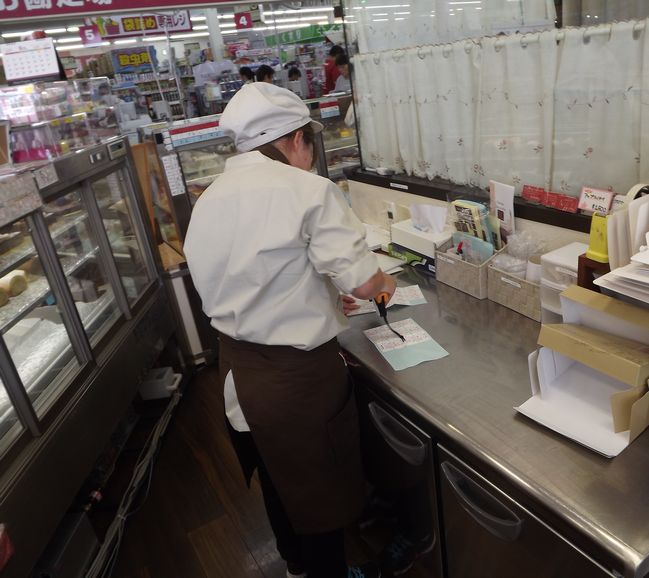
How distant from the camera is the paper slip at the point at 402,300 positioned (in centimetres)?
196

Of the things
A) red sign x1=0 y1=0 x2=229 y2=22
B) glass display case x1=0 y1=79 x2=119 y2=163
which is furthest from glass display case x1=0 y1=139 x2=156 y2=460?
red sign x1=0 y1=0 x2=229 y2=22

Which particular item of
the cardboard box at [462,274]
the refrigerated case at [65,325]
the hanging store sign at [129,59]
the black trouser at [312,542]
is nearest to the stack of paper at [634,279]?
the cardboard box at [462,274]

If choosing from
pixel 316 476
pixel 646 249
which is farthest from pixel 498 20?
pixel 316 476

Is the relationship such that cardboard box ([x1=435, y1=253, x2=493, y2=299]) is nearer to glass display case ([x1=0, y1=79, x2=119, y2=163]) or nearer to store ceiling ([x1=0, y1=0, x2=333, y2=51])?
glass display case ([x1=0, y1=79, x2=119, y2=163])

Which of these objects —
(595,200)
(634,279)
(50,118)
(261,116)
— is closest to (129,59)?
Answer: (50,118)

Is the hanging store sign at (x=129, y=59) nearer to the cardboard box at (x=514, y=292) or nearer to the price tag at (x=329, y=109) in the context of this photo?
the price tag at (x=329, y=109)

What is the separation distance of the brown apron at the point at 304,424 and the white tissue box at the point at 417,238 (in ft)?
2.49

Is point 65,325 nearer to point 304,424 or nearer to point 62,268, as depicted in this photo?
point 62,268

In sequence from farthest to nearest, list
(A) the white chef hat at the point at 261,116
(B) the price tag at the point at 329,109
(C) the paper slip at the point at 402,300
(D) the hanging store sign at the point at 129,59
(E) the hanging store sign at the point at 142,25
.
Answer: (D) the hanging store sign at the point at 129,59, (E) the hanging store sign at the point at 142,25, (B) the price tag at the point at 329,109, (C) the paper slip at the point at 402,300, (A) the white chef hat at the point at 261,116

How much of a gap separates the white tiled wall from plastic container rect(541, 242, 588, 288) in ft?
0.46

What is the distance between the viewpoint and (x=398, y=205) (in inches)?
97.2

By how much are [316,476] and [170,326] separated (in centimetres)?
185

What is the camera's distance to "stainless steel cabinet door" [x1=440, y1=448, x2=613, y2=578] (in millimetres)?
1051

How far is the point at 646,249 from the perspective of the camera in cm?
105
